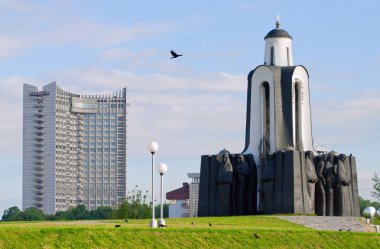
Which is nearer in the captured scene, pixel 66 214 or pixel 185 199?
pixel 66 214

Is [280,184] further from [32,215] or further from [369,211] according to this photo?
[32,215]

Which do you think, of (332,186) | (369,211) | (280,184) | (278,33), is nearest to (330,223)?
(369,211)

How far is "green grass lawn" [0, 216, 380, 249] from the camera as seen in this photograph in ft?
101

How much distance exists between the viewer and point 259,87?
59531 millimetres

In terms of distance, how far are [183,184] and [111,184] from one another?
18955 mm

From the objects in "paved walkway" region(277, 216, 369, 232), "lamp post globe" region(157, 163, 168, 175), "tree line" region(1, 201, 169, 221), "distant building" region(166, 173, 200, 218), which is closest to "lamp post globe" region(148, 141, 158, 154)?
"lamp post globe" region(157, 163, 168, 175)

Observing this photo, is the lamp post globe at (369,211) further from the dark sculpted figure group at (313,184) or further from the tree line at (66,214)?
the tree line at (66,214)

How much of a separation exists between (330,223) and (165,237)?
58.2ft

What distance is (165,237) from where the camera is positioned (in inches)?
1324

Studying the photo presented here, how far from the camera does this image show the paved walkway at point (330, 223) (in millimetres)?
48625

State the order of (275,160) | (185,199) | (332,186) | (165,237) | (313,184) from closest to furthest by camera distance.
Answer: (165,237)
(313,184)
(275,160)
(332,186)
(185,199)

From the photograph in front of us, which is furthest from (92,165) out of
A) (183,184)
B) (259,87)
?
(259,87)

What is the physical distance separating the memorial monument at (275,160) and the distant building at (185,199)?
211 ft

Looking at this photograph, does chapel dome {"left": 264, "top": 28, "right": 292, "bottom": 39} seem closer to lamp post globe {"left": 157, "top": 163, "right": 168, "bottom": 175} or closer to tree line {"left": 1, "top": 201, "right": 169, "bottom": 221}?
lamp post globe {"left": 157, "top": 163, "right": 168, "bottom": 175}
